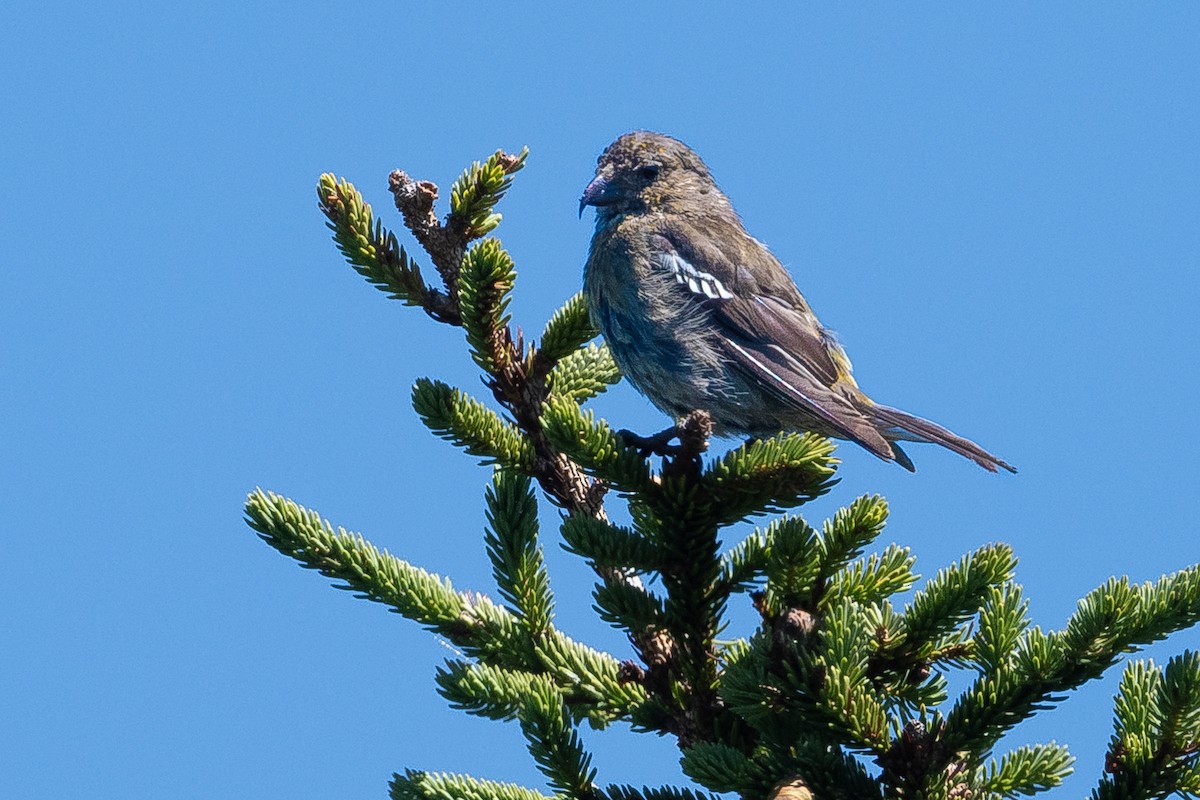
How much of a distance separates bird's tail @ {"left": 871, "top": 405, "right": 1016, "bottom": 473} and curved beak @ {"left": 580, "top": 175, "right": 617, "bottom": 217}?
5.90 ft

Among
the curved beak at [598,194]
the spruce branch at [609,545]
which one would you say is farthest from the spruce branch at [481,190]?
the curved beak at [598,194]

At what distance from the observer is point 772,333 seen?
543 cm

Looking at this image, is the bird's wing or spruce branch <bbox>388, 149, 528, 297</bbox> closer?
spruce branch <bbox>388, 149, 528, 297</bbox>

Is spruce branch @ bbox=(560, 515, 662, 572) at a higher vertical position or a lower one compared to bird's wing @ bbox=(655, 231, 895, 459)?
lower

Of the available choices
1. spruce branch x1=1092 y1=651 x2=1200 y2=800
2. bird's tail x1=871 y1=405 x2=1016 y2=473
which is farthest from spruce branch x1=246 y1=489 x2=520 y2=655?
bird's tail x1=871 y1=405 x2=1016 y2=473

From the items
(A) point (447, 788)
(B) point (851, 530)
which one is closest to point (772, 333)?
(B) point (851, 530)

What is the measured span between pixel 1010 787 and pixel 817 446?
34.0 inches

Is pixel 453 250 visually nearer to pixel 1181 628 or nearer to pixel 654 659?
pixel 654 659

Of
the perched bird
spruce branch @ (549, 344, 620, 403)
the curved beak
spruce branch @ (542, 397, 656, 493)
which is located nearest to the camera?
spruce branch @ (542, 397, 656, 493)

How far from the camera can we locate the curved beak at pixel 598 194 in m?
6.10

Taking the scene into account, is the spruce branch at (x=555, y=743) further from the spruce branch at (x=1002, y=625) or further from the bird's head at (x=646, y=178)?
the bird's head at (x=646, y=178)

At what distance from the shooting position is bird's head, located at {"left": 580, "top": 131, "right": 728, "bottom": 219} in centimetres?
623

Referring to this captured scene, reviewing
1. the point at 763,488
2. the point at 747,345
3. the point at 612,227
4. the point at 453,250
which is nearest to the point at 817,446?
the point at 763,488

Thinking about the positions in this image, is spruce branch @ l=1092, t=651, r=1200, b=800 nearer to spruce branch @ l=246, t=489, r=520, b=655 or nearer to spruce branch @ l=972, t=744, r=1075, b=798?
spruce branch @ l=972, t=744, r=1075, b=798
